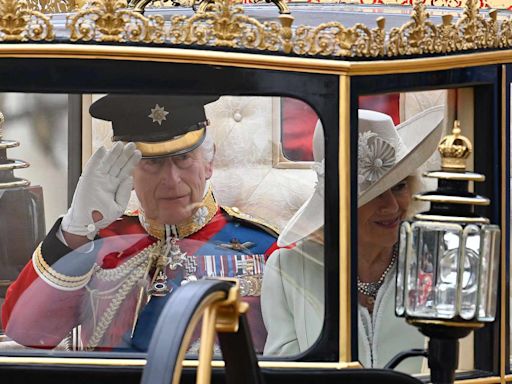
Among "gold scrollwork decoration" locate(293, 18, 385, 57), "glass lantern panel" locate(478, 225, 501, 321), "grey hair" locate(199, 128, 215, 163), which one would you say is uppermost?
"gold scrollwork decoration" locate(293, 18, 385, 57)

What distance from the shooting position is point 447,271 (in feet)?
9.02

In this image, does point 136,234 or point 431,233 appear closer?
point 431,233

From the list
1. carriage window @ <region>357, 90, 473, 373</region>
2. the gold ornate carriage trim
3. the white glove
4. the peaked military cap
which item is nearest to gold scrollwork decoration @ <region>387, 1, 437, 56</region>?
the gold ornate carriage trim

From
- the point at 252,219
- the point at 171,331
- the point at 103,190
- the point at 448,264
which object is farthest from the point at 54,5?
the point at 171,331

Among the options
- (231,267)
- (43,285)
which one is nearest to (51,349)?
(43,285)

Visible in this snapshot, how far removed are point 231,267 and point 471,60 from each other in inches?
29.2

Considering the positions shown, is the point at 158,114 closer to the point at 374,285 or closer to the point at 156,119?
the point at 156,119

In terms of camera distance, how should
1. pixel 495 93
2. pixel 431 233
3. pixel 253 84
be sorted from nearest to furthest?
pixel 431 233
pixel 253 84
pixel 495 93

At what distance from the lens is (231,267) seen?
3260mm

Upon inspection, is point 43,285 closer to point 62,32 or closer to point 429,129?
point 62,32

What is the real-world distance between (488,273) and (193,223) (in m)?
0.75

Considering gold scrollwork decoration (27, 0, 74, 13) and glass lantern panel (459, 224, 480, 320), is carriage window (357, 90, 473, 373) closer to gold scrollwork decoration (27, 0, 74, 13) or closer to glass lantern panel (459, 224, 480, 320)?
glass lantern panel (459, 224, 480, 320)

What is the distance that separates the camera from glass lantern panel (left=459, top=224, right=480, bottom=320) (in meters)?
2.74

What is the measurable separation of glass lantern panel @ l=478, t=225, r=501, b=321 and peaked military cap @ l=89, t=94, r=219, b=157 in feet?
2.42
